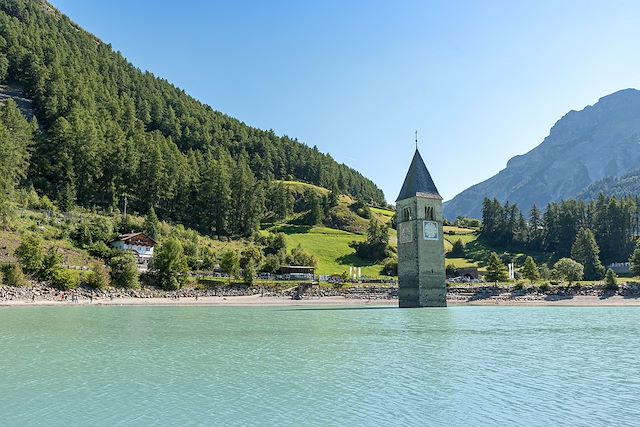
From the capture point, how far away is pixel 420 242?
200 ft

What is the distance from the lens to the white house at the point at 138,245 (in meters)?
72.0

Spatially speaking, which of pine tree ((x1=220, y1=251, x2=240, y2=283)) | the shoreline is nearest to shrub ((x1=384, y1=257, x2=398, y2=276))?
the shoreline

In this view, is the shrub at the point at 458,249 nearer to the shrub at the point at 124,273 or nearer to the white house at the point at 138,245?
the white house at the point at 138,245

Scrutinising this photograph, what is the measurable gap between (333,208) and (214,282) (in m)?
59.5

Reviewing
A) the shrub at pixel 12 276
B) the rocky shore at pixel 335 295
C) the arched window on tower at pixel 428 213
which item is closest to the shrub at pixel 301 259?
the rocky shore at pixel 335 295

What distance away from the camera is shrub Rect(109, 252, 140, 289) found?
62.4 metres

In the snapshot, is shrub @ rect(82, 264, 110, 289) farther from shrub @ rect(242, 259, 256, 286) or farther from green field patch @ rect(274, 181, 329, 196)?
green field patch @ rect(274, 181, 329, 196)

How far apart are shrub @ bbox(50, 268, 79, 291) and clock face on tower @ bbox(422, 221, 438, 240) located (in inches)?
1494

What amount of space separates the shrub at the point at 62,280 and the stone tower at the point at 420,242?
1385 inches

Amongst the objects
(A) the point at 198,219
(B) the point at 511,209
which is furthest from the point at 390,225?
(A) the point at 198,219

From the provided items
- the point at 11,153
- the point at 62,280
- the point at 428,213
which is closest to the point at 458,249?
the point at 428,213

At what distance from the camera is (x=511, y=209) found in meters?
125

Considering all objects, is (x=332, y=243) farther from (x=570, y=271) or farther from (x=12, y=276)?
(x=12, y=276)

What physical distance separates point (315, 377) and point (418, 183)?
48117 mm
